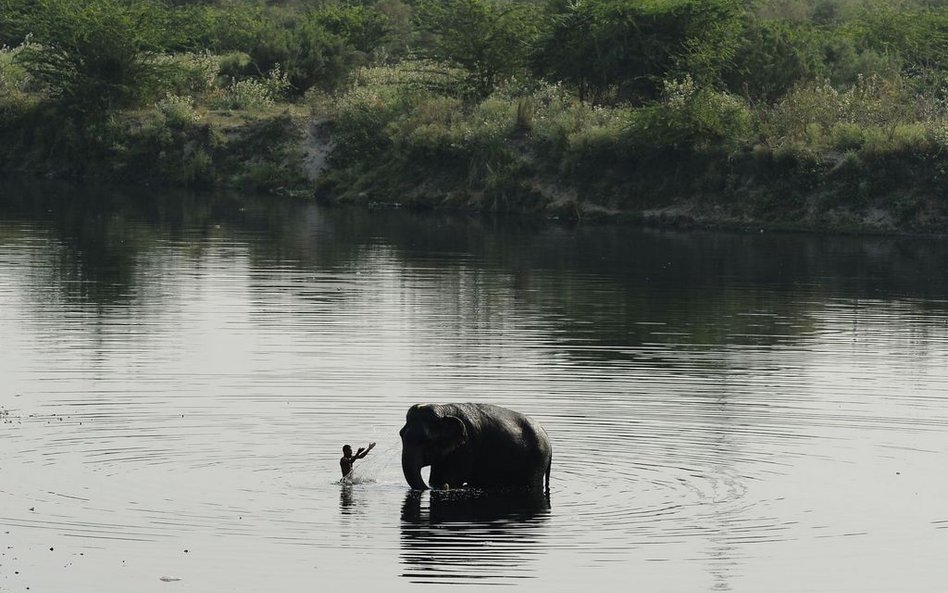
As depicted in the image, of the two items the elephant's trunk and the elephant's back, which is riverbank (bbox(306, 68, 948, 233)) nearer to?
the elephant's back

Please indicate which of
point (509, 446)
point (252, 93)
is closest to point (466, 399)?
point (509, 446)

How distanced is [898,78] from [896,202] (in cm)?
866

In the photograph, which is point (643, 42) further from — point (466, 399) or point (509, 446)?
point (509, 446)

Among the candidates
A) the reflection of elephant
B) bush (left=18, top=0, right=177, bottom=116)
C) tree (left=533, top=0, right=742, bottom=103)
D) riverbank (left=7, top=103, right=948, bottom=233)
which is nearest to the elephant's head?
the reflection of elephant

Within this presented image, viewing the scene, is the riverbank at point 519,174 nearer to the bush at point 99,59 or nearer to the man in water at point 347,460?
the bush at point 99,59

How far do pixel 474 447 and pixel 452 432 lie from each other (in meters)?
0.51

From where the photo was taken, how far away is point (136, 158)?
69.9 m

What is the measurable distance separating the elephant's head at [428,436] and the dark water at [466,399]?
1.54 ft

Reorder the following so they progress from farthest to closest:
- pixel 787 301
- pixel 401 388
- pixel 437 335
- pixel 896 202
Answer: pixel 896 202 → pixel 787 301 → pixel 437 335 → pixel 401 388

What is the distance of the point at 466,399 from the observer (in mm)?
24031

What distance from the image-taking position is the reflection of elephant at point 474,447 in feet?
59.7

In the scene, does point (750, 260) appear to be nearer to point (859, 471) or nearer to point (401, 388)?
point (401, 388)

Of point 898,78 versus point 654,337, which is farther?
point 898,78

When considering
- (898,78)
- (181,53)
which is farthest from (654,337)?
(181,53)
